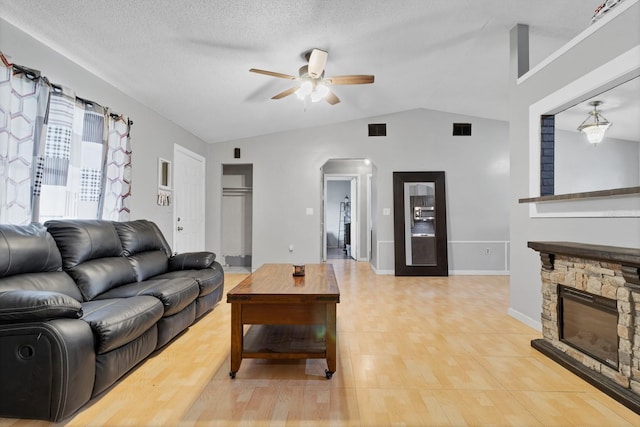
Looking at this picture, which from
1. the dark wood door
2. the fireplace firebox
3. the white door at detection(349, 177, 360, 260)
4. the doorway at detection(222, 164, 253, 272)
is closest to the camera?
the fireplace firebox

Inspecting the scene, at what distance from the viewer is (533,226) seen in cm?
309

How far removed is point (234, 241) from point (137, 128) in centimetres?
307

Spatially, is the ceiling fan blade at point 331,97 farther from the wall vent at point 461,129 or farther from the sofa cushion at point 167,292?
the wall vent at point 461,129

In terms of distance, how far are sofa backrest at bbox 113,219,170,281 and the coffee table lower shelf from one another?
3.93 feet

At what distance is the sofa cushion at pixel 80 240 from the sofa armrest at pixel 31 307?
89cm

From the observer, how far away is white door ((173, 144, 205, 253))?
5.02m

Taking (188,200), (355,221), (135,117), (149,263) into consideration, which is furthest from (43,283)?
(355,221)

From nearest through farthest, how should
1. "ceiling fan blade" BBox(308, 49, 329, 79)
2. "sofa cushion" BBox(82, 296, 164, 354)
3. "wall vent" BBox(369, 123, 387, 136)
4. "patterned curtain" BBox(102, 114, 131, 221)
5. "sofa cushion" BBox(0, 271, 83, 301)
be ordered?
"sofa cushion" BBox(82, 296, 164, 354) → "sofa cushion" BBox(0, 271, 83, 301) → "ceiling fan blade" BBox(308, 49, 329, 79) → "patterned curtain" BBox(102, 114, 131, 221) → "wall vent" BBox(369, 123, 387, 136)

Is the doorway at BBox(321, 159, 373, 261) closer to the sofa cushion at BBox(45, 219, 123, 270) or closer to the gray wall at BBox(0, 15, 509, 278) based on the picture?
the gray wall at BBox(0, 15, 509, 278)

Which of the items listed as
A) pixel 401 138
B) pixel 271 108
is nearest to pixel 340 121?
pixel 401 138

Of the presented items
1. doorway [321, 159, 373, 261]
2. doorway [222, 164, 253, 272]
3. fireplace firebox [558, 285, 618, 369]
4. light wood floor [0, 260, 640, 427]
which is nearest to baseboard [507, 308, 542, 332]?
light wood floor [0, 260, 640, 427]

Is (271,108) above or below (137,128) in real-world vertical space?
above

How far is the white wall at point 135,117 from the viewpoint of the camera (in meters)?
2.49

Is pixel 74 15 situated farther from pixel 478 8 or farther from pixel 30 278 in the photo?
pixel 478 8
